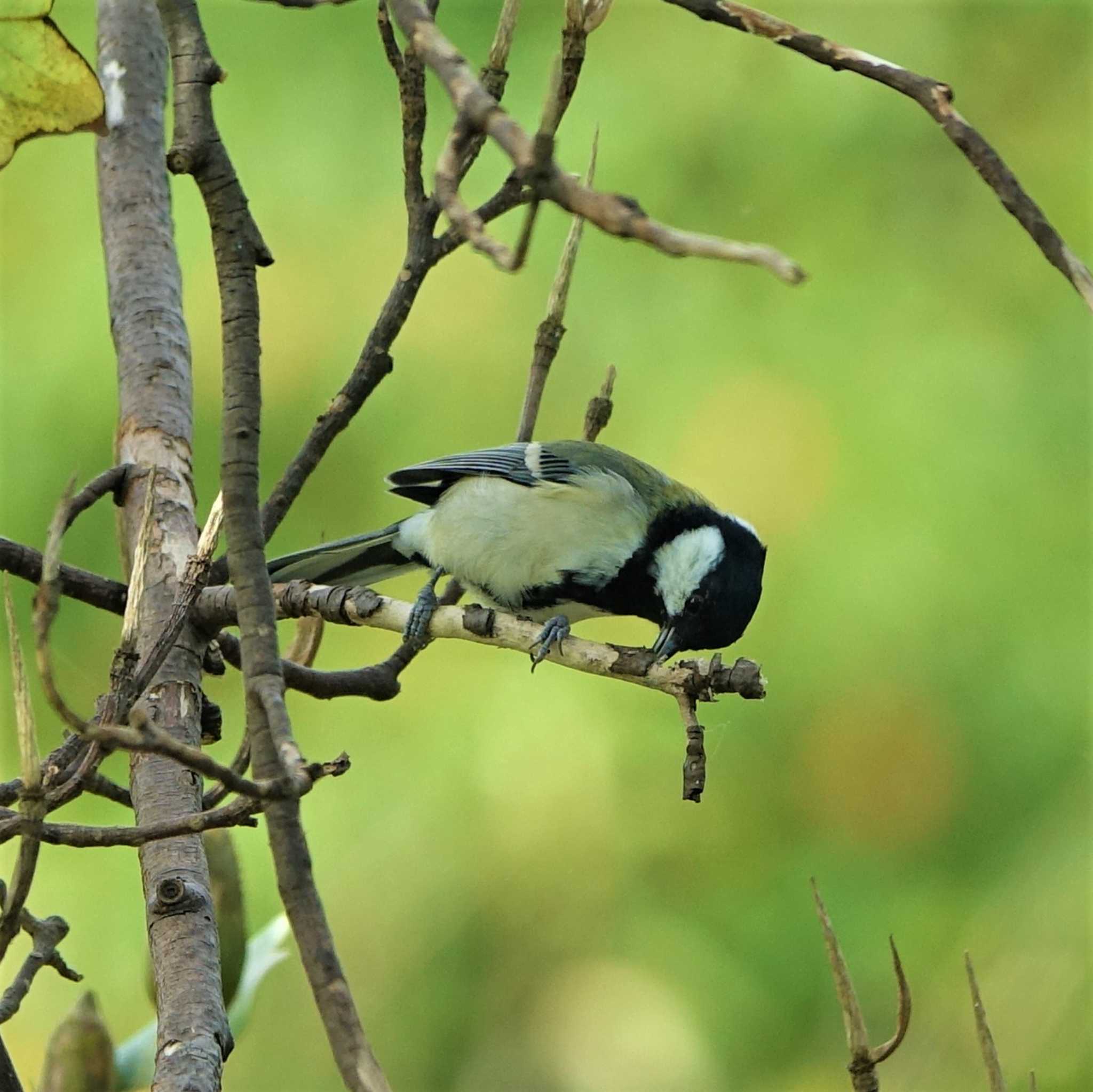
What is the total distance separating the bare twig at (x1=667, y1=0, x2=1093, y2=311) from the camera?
83cm

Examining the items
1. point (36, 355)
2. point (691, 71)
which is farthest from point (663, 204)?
point (36, 355)

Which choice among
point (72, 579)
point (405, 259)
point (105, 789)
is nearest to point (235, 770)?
point (105, 789)

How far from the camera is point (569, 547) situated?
91.6 inches

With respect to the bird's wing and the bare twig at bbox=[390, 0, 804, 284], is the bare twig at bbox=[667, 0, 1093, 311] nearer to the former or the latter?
the bare twig at bbox=[390, 0, 804, 284]

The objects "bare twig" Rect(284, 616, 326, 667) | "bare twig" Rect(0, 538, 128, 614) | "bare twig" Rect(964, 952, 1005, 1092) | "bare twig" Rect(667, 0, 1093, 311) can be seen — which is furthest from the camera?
"bare twig" Rect(284, 616, 326, 667)

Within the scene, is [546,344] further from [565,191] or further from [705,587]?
[565,191]

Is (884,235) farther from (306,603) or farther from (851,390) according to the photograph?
(306,603)

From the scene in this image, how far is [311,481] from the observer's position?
3.13 meters

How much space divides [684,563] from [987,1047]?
4.18 ft

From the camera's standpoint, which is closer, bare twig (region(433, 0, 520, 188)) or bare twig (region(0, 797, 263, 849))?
bare twig (region(0, 797, 263, 849))

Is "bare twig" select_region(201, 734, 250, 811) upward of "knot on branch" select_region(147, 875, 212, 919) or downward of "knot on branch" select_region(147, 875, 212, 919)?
upward

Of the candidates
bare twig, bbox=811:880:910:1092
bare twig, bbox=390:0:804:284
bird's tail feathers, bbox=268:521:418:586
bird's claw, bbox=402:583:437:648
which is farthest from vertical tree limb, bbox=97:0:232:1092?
bare twig, bbox=390:0:804:284

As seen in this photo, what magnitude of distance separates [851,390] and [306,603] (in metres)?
1.94

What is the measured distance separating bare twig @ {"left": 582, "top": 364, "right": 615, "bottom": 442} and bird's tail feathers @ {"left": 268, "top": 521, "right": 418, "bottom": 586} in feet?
1.85
